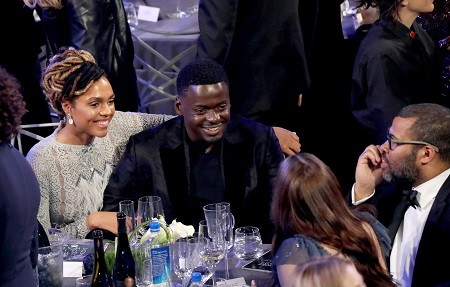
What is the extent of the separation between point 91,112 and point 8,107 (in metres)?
1.13

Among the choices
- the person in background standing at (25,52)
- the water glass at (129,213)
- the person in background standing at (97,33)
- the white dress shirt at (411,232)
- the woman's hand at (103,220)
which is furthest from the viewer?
the person in background standing at (25,52)

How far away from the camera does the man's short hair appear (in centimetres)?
347

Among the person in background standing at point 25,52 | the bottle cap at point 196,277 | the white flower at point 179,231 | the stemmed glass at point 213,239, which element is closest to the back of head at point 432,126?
the stemmed glass at point 213,239

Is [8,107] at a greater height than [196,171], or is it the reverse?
[8,107]

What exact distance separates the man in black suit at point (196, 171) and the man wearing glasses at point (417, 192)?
48 cm

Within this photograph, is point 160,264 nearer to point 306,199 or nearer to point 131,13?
point 306,199

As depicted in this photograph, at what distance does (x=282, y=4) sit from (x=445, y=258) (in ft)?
5.50

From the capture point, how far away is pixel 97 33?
411 cm

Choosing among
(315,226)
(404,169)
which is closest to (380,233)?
(315,226)

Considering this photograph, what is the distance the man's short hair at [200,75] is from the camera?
3473 millimetres

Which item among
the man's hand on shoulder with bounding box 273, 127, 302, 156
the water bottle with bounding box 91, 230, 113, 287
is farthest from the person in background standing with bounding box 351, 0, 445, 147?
the water bottle with bounding box 91, 230, 113, 287

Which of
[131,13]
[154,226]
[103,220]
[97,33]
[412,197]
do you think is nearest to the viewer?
[154,226]

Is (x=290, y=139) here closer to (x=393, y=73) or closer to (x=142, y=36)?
(x=393, y=73)

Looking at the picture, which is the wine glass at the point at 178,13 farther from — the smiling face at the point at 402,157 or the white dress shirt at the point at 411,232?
the white dress shirt at the point at 411,232
